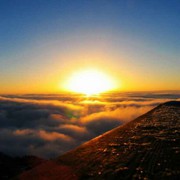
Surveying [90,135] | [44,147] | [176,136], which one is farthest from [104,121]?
[176,136]

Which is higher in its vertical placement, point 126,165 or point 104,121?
point 126,165

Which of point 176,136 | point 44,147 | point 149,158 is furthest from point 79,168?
point 44,147

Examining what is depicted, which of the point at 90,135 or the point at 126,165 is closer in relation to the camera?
the point at 126,165

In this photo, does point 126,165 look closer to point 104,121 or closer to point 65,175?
point 65,175

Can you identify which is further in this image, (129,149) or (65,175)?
(129,149)

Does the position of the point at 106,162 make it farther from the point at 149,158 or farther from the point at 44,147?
the point at 44,147

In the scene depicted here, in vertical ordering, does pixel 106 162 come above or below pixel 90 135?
above

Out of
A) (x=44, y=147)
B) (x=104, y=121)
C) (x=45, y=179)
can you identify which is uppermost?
(x=45, y=179)

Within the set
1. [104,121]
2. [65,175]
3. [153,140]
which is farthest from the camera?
[104,121]

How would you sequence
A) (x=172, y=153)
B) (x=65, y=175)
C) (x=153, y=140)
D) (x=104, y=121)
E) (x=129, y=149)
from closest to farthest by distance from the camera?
(x=65, y=175) < (x=172, y=153) < (x=129, y=149) < (x=153, y=140) < (x=104, y=121)
